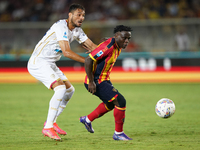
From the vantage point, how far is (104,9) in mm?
20156

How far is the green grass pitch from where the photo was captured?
489 cm

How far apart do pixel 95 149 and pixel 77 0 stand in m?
16.9

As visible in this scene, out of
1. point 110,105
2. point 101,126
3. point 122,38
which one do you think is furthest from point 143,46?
point 122,38

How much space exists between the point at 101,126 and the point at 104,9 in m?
14.5

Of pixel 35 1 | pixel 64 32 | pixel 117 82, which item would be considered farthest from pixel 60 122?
pixel 35 1

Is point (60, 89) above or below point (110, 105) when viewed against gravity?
above

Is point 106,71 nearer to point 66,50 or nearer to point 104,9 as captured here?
point 66,50

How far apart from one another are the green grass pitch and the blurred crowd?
883 centimetres

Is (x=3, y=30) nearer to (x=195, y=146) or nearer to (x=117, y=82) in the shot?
(x=117, y=82)

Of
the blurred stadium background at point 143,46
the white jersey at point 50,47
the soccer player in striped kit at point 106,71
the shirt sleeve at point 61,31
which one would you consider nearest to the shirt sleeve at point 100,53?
the soccer player in striped kit at point 106,71

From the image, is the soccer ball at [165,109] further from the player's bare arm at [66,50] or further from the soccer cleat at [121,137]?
the player's bare arm at [66,50]

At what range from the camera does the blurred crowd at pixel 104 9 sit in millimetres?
18922

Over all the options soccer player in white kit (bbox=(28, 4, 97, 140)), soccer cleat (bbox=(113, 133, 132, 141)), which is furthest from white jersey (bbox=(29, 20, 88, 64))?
soccer cleat (bbox=(113, 133, 132, 141))

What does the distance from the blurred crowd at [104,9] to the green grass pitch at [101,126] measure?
8.83 m
